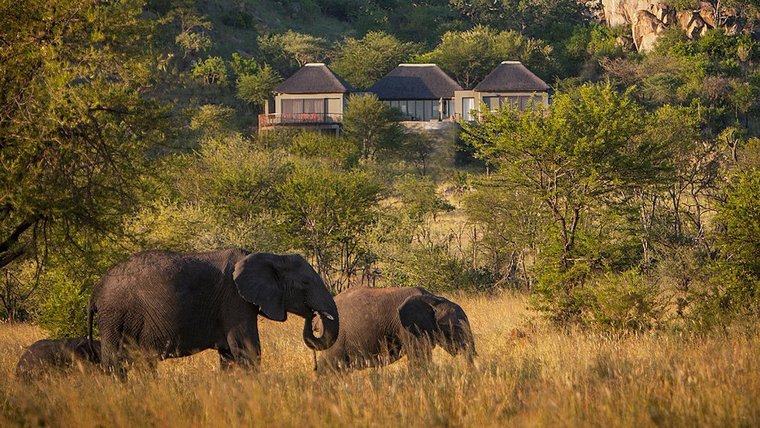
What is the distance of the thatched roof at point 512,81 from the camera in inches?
3223

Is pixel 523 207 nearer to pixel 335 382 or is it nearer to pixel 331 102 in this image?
pixel 335 382

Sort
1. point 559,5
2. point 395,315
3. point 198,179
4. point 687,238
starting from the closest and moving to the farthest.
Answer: point 395,315 < point 687,238 < point 198,179 < point 559,5

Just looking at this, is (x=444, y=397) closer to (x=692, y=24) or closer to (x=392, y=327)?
(x=392, y=327)

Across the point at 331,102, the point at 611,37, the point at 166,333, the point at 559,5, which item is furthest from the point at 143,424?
the point at 559,5

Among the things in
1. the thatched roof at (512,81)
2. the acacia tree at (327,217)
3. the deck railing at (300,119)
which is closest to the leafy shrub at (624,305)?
the acacia tree at (327,217)

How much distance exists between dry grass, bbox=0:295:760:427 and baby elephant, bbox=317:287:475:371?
2350 mm

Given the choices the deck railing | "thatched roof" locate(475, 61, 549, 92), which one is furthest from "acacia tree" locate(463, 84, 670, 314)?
"thatched roof" locate(475, 61, 549, 92)

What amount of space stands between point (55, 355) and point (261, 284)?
144 inches

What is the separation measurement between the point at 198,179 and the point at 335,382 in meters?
27.0

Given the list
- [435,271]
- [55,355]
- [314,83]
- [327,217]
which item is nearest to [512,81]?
[314,83]

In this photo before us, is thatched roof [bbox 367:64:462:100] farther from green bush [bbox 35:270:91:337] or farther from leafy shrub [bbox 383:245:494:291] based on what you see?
green bush [bbox 35:270:91:337]

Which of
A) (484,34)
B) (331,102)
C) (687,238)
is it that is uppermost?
(484,34)

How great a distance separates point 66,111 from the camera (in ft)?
40.3

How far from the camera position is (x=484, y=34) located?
100m
